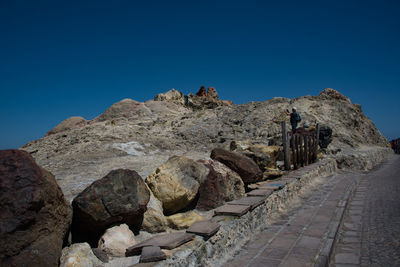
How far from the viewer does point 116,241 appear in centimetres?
291

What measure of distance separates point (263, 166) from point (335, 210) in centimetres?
257

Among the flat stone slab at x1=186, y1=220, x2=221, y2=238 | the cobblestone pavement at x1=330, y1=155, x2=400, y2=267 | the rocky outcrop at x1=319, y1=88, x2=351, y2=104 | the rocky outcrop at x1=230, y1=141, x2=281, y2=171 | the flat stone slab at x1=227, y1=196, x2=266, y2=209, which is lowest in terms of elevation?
the cobblestone pavement at x1=330, y1=155, x2=400, y2=267

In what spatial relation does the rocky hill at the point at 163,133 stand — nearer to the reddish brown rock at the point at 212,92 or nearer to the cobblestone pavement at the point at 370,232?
the cobblestone pavement at the point at 370,232

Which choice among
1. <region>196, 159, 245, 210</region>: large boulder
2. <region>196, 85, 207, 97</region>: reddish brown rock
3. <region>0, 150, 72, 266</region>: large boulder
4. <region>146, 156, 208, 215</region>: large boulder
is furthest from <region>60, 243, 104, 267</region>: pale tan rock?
<region>196, 85, 207, 97</region>: reddish brown rock

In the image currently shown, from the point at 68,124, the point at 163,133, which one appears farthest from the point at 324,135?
the point at 68,124

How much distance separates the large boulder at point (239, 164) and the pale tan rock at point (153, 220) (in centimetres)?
240

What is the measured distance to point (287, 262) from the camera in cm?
300

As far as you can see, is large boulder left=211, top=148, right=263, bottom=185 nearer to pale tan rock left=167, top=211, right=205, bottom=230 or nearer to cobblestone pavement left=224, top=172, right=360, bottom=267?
cobblestone pavement left=224, top=172, right=360, bottom=267

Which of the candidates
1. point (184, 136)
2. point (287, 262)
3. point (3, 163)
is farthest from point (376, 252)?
point (184, 136)

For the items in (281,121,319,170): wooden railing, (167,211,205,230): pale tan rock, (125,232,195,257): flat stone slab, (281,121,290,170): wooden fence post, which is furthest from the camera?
(281,121,319,170): wooden railing

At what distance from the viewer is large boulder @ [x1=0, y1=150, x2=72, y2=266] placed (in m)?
1.94

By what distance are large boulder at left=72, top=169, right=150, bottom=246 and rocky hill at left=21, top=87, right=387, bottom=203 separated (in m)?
1.16

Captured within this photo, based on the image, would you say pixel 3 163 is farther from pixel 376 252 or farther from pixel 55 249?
pixel 376 252

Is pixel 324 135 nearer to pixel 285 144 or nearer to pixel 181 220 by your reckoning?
pixel 285 144
